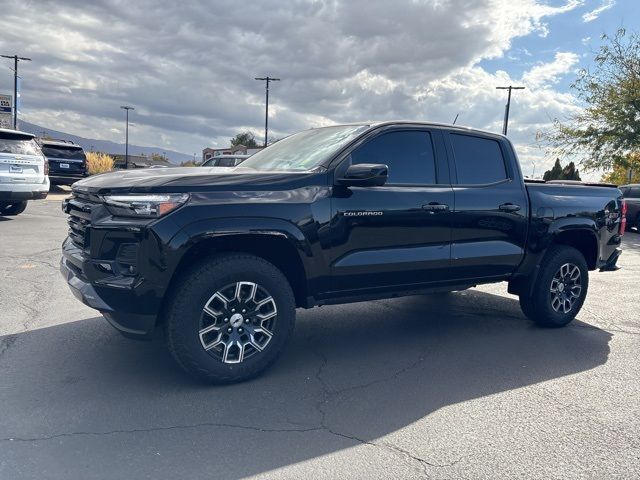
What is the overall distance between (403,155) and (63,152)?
17589mm

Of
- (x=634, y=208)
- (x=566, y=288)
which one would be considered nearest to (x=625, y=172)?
(x=634, y=208)

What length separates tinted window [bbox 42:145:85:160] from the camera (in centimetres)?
1878

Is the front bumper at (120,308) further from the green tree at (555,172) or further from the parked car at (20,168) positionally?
the green tree at (555,172)

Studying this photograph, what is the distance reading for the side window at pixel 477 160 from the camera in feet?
16.3

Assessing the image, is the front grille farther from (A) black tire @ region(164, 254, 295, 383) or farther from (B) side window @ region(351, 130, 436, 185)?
(B) side window @ region(351, 130, 436, 185)

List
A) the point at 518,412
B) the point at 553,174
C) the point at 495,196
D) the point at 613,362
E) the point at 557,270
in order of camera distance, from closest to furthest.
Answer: the point at 518,412 → the point at 613,362 → the point at 495,196 → the point at 557,270 → the point at 553,174

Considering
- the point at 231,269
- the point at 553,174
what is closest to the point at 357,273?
the point at 231,269

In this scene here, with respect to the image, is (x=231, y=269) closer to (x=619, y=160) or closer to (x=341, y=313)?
(x=341, y=313)

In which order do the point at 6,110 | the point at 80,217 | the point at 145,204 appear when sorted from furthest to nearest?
the point at 6,110, the point at 80,217, the point at 145,204

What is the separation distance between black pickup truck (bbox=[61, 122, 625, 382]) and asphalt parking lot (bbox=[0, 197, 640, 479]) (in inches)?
18.2

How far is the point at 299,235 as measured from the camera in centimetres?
387

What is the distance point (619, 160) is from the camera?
25047 mm

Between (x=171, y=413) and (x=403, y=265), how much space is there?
7.02 feet

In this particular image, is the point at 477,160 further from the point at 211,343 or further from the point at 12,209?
the point at 12,209
